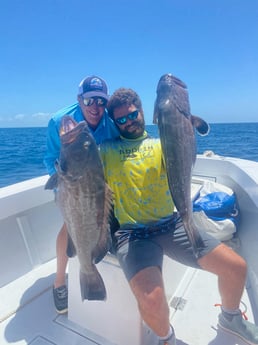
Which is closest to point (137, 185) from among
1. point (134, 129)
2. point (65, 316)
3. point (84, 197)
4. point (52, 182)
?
point (134, 129)

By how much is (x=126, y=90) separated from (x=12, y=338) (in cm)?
250

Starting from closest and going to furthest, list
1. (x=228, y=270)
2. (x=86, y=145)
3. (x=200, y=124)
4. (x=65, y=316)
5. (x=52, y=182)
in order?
(x=86, y=145) < (x=52, y=182) < (x=200, y=124) < (x=228, y=270) < (x=65, y=316)

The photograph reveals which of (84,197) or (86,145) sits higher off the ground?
(86,145)

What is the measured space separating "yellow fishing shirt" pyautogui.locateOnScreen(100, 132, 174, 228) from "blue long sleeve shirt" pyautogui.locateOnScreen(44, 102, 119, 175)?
0.35 metres

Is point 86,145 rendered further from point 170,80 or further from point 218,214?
point 218,214

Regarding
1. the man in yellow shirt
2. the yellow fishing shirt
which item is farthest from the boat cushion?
the yellow fishing shirt

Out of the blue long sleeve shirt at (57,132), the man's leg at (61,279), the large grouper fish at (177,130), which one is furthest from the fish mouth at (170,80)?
the man's leg at (61,279)

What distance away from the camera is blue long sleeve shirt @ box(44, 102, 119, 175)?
108 inches

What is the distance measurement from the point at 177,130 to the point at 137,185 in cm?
74

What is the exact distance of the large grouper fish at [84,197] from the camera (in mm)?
1843

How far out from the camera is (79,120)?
2.85 meters

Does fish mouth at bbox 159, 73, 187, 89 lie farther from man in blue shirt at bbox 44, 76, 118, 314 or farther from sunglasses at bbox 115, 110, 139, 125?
man in blue shirt at bbox 44, 76, 118, 314

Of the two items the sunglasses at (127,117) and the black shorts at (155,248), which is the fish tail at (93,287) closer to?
the black shorts at (155,248)

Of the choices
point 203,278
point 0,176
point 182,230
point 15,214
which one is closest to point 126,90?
point 182,230
